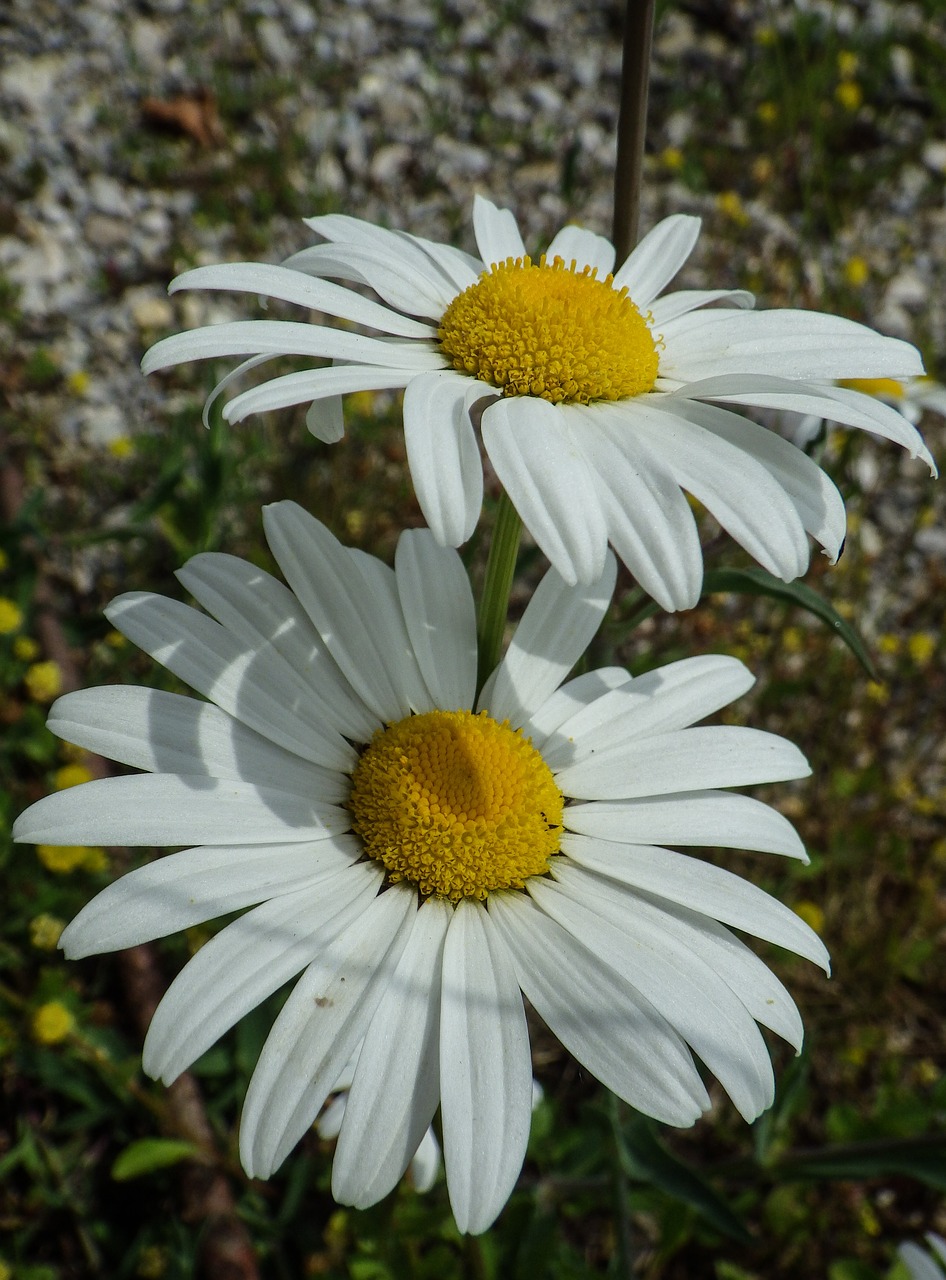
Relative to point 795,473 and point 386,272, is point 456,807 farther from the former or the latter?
point 386,272

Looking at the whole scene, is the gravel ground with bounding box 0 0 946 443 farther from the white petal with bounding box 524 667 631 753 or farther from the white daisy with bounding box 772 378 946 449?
the white petal with bounding box 524 667 631 753

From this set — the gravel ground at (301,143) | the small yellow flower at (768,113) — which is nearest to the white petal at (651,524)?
the gravel ground at (301,143)

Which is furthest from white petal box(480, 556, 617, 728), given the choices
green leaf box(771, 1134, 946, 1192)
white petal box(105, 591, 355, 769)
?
green leaf box(771, 1134, 946, 1192)

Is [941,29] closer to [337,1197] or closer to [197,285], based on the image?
[197,285]

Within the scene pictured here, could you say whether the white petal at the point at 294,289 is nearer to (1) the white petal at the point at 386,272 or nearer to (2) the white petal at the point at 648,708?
(1) the white petal at the point at 386,272

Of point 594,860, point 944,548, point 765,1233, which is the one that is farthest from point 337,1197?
point 944,548

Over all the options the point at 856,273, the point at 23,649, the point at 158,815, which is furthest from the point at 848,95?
the point at 158,815
